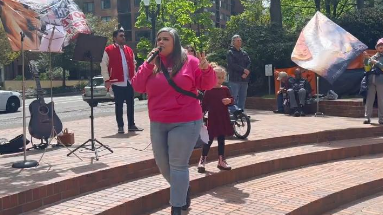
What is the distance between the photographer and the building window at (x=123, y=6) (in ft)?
219

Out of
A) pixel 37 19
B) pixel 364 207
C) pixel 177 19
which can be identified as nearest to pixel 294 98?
pixel 364 207

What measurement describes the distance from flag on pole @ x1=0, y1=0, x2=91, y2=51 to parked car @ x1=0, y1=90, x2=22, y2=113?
1539cm

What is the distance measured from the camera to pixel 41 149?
24.3ft

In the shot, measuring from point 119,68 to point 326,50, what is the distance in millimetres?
4852

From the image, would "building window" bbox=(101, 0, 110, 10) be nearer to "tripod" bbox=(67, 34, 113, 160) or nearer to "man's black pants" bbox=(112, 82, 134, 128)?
"man's black pants" bbox=(112, 82, 134, 128)

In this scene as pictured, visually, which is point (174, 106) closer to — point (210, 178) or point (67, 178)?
point (67, 178)

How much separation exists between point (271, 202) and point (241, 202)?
0.33 m

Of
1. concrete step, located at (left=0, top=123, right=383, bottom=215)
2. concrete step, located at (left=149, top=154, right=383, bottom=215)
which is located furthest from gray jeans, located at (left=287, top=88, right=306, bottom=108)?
concrete step, located at (left=0, top=123, right=383, bottom=215)

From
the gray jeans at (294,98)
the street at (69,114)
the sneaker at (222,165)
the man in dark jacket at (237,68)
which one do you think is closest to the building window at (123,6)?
the street at (69,114)

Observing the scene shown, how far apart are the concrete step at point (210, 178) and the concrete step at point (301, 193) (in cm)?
12

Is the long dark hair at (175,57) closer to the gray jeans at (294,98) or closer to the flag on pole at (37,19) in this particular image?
the flag on pole at (37,19)

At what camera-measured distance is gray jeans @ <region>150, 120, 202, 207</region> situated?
14.9ft

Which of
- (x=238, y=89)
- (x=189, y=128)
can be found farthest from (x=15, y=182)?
(x=238, y=89)

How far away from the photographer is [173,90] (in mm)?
4539
